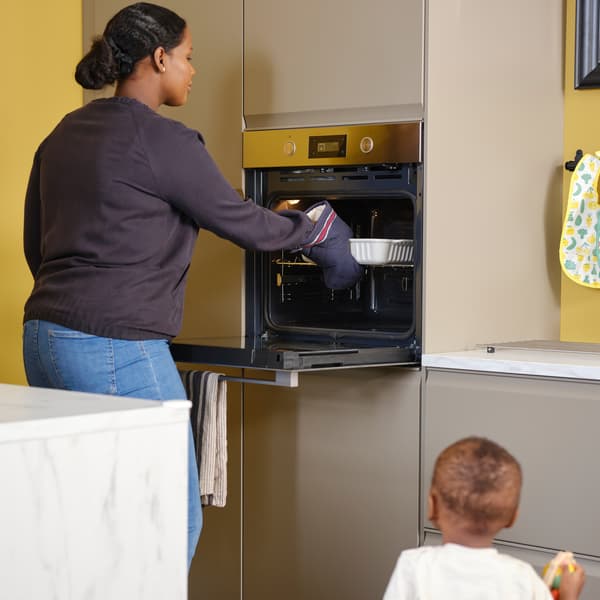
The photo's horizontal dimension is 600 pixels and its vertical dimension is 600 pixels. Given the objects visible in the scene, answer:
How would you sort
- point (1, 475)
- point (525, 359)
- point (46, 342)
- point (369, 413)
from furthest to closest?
point (369, 413), point (525, 359), point (46, 342), point (1, 475)

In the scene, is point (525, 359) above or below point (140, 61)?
below

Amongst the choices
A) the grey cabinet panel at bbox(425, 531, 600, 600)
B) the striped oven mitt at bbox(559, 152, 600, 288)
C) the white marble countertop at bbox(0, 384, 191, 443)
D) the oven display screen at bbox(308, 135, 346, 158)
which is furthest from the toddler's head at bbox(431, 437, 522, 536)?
the striped oven mitt at bbox(559, 152, 600, 288)

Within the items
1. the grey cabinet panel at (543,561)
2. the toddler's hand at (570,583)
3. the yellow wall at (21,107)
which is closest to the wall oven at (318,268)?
the grey cabinet panel at (543,561)

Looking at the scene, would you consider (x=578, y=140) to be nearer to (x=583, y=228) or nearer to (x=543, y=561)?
(x=583, y=228)

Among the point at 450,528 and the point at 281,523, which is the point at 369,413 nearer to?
the point at 281,523

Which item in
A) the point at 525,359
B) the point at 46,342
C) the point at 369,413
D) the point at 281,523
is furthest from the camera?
the point at 281,523

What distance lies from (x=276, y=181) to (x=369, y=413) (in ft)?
2.01

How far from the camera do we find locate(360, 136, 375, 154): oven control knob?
2.33 meters

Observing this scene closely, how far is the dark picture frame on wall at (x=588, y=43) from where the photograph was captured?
264 cm

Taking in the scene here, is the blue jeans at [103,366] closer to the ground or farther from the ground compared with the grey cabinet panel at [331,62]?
closer to the ground

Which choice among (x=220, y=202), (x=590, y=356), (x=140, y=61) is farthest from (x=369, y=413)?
(x=140, y=61)

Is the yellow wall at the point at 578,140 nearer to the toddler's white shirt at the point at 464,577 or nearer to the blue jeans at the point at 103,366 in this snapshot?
the blue jeans at the point at 103,366

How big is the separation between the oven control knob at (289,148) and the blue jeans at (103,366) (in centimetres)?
72

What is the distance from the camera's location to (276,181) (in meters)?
2.56
